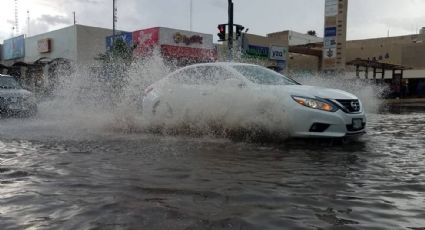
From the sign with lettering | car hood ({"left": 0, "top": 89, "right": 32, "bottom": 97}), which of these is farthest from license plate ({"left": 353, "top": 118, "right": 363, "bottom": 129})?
the sign with lettering

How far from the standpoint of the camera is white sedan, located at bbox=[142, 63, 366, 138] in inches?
274

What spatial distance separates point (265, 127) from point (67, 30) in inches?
1035

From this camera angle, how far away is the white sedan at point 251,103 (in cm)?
695

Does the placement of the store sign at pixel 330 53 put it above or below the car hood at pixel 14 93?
above

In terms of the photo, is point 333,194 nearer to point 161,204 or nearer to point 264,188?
point 264,188

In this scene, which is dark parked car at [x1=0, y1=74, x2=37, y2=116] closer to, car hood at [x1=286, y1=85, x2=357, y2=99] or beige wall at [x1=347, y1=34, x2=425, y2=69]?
car hood at [x1=286, y1=85, x2=357, y2=99]

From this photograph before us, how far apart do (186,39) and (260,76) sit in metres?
21.8

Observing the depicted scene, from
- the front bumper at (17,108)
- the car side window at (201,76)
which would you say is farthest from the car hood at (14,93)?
the car side window at (201,76)

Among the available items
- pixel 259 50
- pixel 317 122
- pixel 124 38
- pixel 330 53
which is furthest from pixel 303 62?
pixel 317 122

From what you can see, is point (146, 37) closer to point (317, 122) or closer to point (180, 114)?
point (180, 114)

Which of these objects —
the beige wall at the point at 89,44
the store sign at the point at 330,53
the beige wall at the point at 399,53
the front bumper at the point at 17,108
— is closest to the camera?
the front bumper at the point at 17,108

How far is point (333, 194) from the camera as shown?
13.8 ft

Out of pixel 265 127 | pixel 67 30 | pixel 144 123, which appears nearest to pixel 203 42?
pixel 67 30

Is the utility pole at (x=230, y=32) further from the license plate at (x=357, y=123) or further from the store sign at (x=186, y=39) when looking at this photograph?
the store sign at (x=186, y=39)
